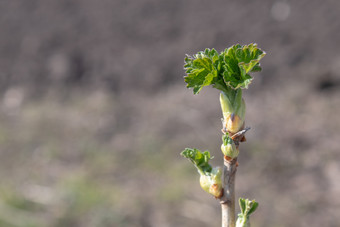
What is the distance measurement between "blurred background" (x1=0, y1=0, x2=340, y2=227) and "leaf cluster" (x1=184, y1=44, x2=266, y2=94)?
10.9 ft

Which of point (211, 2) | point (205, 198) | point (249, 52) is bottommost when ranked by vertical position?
point (249, 52)

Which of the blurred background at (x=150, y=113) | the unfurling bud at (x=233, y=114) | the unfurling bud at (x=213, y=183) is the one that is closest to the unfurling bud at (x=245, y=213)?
the unfurling bud at (x=213, y=183)

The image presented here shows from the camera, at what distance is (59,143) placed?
5.86 m

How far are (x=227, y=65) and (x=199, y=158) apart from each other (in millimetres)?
237

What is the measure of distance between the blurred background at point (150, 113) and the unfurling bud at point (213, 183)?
3.24 metres

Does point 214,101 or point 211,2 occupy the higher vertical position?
point 211,2

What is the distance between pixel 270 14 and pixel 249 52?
6343 millimetres

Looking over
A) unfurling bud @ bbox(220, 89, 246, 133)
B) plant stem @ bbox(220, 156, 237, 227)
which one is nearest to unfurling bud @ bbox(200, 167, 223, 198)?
plant stem @ bbox(220, 156, 237, 227)

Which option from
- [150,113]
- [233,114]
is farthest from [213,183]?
[150,113]

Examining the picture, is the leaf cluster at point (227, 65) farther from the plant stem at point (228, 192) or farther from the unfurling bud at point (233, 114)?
the plant stem at point (228, 192)

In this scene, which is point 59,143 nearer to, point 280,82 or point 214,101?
point 214,101

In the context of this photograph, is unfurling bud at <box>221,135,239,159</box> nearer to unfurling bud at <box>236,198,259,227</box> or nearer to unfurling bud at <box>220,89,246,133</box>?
unfurling bud at <box>220,89,246,133</box>

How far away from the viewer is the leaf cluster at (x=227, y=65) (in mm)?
1021

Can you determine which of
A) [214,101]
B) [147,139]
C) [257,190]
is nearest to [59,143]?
[147,139]
